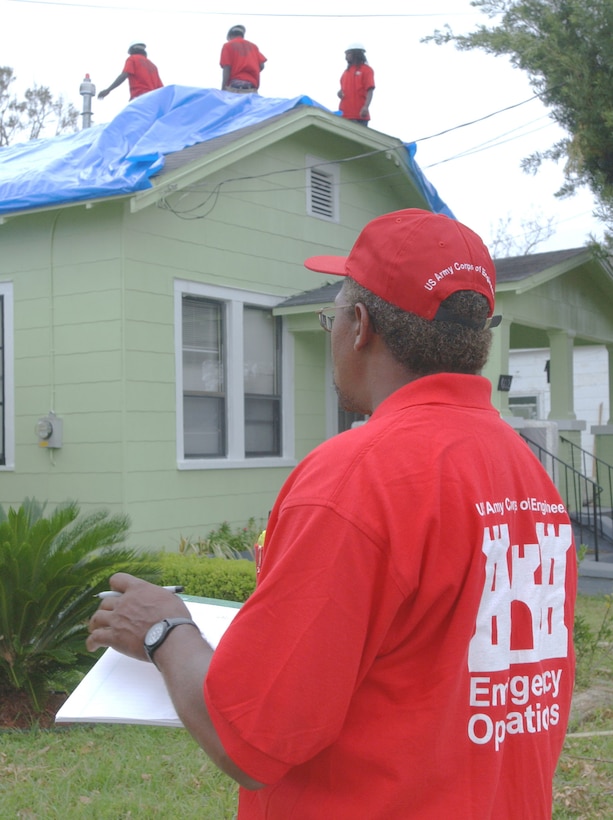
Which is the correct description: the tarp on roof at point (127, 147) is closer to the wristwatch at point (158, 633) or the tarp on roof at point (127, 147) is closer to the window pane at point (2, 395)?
the window pane at point (2, 395)

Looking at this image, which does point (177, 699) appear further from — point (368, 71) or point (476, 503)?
point (368, 71)

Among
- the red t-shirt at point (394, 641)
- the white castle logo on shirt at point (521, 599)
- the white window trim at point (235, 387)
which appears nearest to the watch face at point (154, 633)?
the red t-shirt at point (394, 641)

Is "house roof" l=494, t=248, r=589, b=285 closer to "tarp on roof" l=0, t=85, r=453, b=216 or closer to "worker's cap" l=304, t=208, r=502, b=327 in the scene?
"tarp on roof" l=0, t=85, r=453, b=216

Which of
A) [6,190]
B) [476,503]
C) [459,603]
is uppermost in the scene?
[6,190]

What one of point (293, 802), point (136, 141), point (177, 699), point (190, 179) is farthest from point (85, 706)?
point (136, 141)

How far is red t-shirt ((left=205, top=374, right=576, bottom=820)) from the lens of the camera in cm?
140

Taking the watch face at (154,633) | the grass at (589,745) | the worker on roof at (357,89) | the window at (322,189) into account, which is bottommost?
the grass at (589,745)

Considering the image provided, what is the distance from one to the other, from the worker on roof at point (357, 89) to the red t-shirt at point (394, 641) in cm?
1180

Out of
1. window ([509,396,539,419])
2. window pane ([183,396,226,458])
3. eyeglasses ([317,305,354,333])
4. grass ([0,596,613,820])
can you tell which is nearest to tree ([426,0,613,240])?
window pane ([183,396,226,458])

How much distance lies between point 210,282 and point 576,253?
16.4ft

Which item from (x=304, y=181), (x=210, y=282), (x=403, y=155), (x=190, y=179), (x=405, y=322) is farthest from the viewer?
(x=403, y=155)

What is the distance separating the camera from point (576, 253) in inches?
494

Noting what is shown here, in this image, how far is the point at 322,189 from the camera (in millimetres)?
12477

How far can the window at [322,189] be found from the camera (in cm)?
1217
